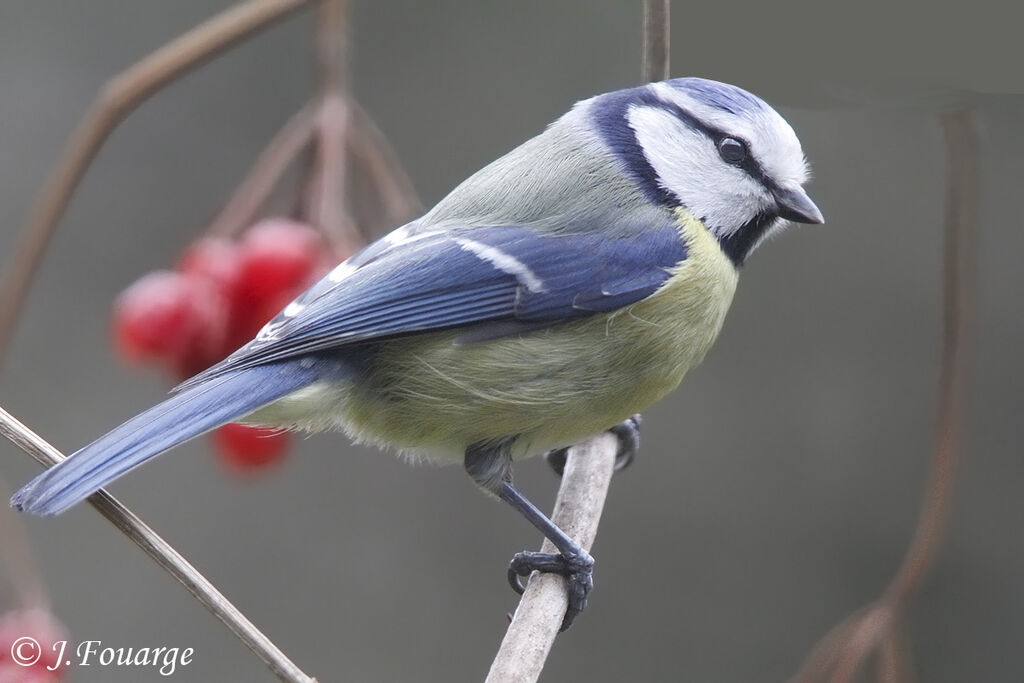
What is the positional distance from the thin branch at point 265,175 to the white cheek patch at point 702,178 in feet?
1.25

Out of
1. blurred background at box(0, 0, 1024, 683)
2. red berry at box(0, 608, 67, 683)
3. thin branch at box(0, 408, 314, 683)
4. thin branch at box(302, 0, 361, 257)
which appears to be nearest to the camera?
thin branch at box(0, 408, 314, 683)

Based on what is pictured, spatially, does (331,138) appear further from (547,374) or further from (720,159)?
(720,159)

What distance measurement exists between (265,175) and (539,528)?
1.55 feet

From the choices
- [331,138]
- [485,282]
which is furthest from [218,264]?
[485,282]

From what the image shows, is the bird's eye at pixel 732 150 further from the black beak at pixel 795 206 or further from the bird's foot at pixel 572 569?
the bird's foot at pixel 572 569

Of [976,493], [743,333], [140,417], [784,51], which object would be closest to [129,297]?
[140,417]

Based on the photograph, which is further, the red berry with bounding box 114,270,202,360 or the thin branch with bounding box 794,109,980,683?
the red berry with bounding box 114,270,202,360

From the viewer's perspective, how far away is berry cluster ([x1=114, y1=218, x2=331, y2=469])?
3.98 feet

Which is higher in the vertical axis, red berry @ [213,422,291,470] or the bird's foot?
red berry @ [213,422,291,470]

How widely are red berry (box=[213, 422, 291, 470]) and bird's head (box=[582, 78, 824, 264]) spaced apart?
0.49 metres

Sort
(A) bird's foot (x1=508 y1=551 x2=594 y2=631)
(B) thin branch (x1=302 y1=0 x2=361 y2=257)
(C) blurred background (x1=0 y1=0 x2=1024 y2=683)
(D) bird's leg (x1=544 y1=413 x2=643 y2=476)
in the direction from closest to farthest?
(B) thin branch (x1=302 y1=0 x2=361 y2=257)
(A) bird's foot (x1=508 y1=551 x2=594 y2=631)
(D) bird's leg (x1=544 y1=413 x2=643 y2=476)
(C) blurred background (x1=0 y1=0 x2=1024 y2=683)

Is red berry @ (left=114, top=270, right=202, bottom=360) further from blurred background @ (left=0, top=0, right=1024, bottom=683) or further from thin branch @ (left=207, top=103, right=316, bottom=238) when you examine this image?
blurred background @ (left=0, top=0, right=1024, bottom=683)

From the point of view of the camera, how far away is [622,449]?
1.62 meters

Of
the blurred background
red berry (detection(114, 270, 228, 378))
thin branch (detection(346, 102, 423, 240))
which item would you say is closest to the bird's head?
thin branch (detection(346, 102, 423, 240))
